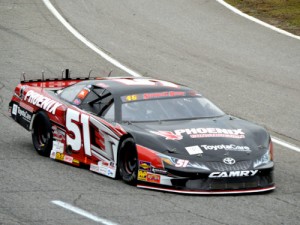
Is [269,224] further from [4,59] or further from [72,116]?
[4,59]

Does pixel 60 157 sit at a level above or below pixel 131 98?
below

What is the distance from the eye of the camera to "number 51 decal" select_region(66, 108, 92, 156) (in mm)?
11641

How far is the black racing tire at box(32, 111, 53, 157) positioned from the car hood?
190 cm

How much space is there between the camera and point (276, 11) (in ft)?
80.8

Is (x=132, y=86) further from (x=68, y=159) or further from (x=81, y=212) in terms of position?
(x=81, y=212)

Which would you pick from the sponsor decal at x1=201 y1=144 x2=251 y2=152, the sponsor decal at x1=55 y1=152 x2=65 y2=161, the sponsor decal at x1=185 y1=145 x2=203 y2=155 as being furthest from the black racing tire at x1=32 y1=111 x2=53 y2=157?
the sponsor decal at x1=201 y1=144 x2=251 y2=152

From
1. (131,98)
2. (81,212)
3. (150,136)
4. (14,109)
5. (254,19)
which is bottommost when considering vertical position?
Result: (14,109)

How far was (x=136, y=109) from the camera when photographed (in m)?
11.5

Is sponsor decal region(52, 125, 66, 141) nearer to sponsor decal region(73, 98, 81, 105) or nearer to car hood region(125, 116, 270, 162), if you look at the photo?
sponsor decal region(73, 98, 81, 105)

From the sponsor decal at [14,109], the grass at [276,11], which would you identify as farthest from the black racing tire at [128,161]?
the grass at [276,11]

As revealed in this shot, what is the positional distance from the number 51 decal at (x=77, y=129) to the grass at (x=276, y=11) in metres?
11.7

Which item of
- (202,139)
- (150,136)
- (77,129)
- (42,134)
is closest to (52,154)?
(42,134)

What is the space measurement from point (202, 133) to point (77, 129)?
1.93 meters

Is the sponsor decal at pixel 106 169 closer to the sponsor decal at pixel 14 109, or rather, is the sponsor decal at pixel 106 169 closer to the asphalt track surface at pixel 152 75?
the asphalt track surface at pixel 152 75
